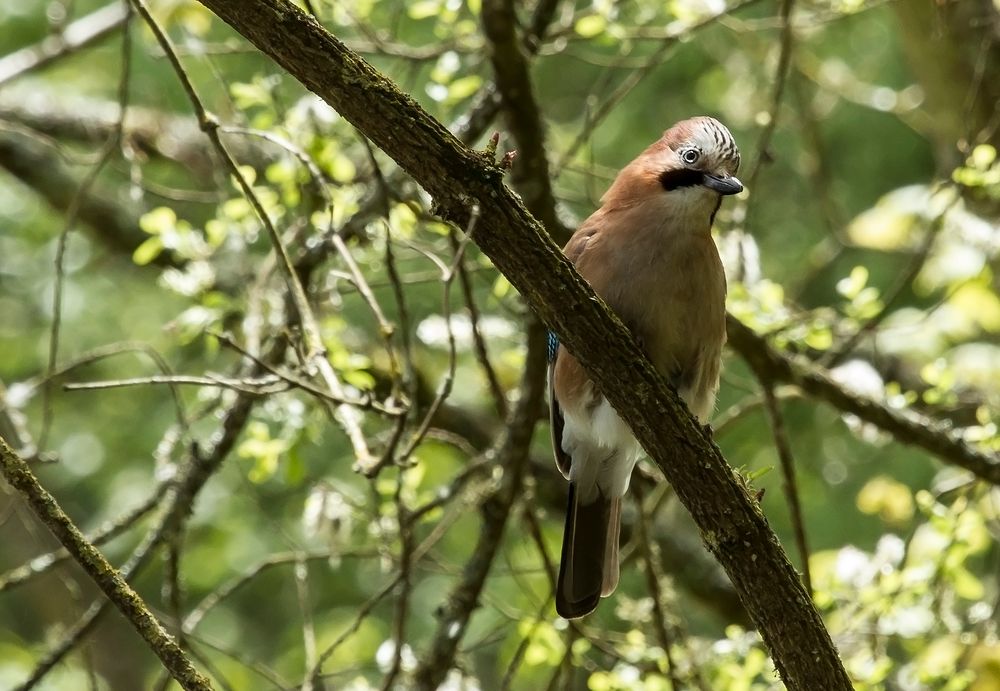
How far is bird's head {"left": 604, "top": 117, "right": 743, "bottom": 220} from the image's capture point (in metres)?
3.91

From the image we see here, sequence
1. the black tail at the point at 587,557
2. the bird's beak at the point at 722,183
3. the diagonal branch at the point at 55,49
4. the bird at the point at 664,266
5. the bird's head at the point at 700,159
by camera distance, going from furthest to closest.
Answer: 1. the diagonal branch at the point at 55,49
2. the black tail at the point at 587,557
3. the bird at the point at 664,266
4. the bird's head at the point at 700,159
5. the bird's beak at the point at 722,183

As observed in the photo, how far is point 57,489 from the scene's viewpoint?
341 inches

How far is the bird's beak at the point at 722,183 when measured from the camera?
3.76 meters

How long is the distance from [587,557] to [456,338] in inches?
58.3

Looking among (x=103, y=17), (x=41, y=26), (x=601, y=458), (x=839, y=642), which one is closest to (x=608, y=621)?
(x=839, y=642)

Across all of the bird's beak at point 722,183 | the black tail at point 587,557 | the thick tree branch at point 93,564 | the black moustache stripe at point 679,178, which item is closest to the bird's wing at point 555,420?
the black tail at point 587,557

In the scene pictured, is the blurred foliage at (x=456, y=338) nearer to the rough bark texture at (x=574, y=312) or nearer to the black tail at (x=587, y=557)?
the black tail at (x=587, y=557)

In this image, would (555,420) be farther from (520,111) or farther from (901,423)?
(901,423)

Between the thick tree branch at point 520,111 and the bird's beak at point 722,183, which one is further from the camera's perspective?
the thick tree branch at point 520,111

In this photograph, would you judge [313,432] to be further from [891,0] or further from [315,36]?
[891,0]

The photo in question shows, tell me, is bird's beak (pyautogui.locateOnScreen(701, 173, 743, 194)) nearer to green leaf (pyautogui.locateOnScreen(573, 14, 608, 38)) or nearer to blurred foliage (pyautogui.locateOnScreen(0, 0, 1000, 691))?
blurred foliage (pyautogui.locateOnScreen(0, 0, 1000, 691))

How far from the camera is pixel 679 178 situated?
13.2 ft

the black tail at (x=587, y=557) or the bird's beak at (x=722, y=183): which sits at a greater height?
the bird's beak at (x=722, y=183)

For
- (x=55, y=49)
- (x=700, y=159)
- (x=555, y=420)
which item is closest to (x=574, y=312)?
(x=700, y=159)
